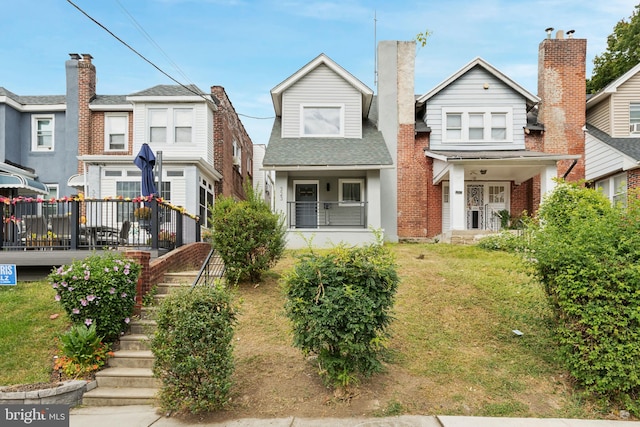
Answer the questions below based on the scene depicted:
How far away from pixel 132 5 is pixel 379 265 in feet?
32.7

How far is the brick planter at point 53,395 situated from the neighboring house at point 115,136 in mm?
11242

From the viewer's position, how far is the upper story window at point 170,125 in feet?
58.9

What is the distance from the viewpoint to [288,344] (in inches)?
259

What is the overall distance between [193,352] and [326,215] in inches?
452

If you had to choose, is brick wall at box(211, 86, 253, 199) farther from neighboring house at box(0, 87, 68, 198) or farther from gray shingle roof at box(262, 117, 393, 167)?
neighboring house at box(0, 87, 68, 198)

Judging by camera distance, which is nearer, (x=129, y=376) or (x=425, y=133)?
(x=129, y=376)

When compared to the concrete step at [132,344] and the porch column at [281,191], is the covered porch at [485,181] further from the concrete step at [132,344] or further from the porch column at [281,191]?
the concrete step at [132,344]

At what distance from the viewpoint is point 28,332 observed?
7.00 m

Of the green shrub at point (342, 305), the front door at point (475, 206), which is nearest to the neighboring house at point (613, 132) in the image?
the front door at point (475, 206)

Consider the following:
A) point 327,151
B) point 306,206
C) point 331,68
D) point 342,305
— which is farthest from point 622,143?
point 342,305

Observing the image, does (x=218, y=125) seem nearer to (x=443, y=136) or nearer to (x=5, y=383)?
(x=443, y=136)

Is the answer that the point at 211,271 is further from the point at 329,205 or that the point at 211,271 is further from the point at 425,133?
the point at 425,133

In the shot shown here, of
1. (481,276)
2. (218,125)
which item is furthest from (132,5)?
(481,276)

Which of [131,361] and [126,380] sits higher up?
[131,361]
